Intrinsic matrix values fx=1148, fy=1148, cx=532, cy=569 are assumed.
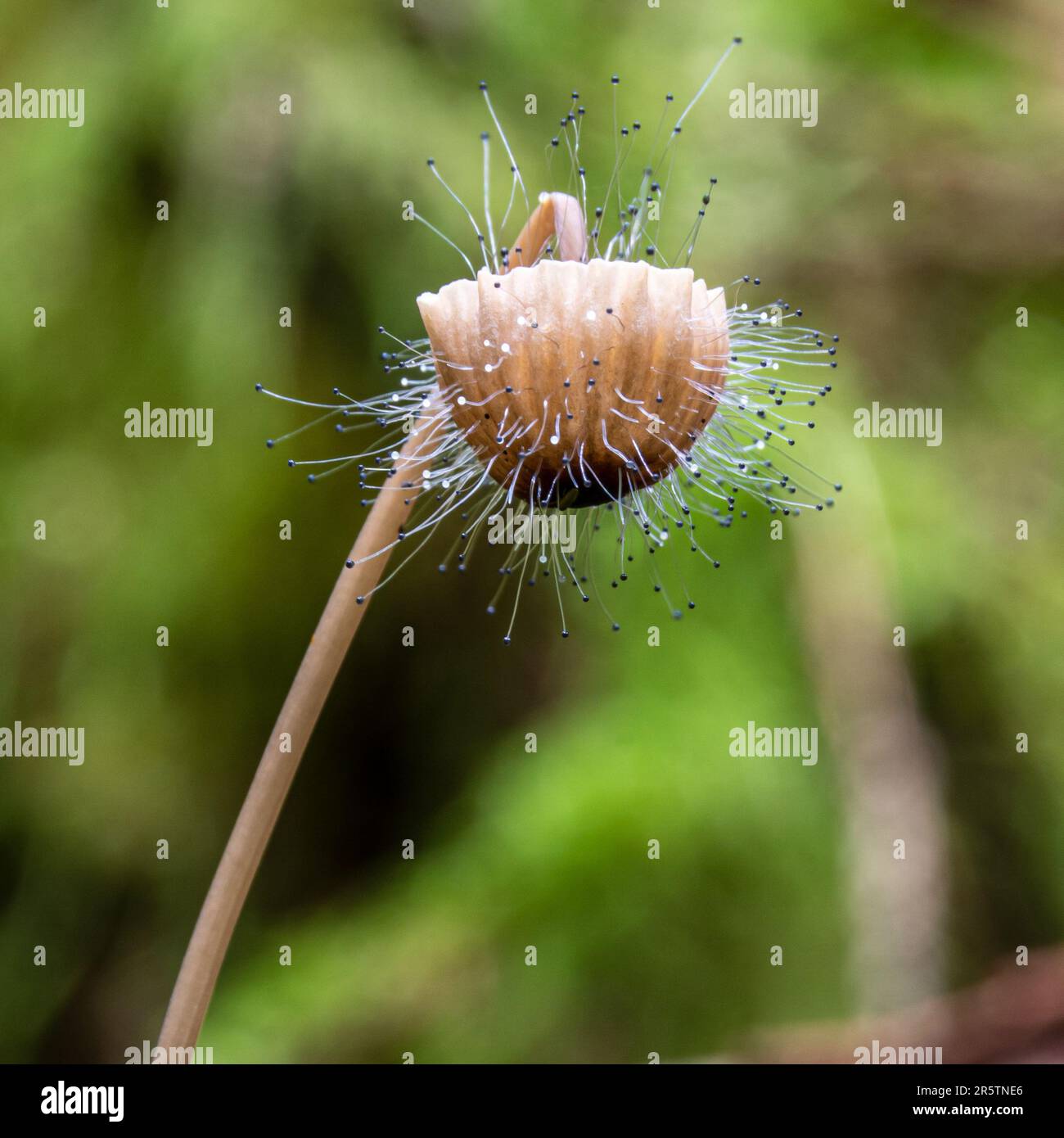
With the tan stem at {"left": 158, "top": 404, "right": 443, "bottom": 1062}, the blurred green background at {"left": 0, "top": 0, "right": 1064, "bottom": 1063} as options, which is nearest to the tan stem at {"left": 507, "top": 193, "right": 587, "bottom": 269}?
the tan stem at {"left": 158, "top": 404, "right": 443, "bottom": 1062}

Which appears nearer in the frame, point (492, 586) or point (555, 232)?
point (555, 232)

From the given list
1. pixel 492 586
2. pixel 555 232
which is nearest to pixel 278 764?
pixel 555 232

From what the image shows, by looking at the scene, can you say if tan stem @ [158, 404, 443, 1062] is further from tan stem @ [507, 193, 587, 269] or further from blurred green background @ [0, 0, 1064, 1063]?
blurred green background @ [0, 0, 1064, 1063]

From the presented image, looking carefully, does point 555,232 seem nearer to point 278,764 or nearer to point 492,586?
point 278,764

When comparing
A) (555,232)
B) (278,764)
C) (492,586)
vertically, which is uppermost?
(555,232)

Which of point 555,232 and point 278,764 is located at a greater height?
point 555,232

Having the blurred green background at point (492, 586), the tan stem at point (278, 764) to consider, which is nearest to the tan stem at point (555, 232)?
the tan stem at point (278, 764)

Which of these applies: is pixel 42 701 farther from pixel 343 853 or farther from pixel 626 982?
pixel 626 982
